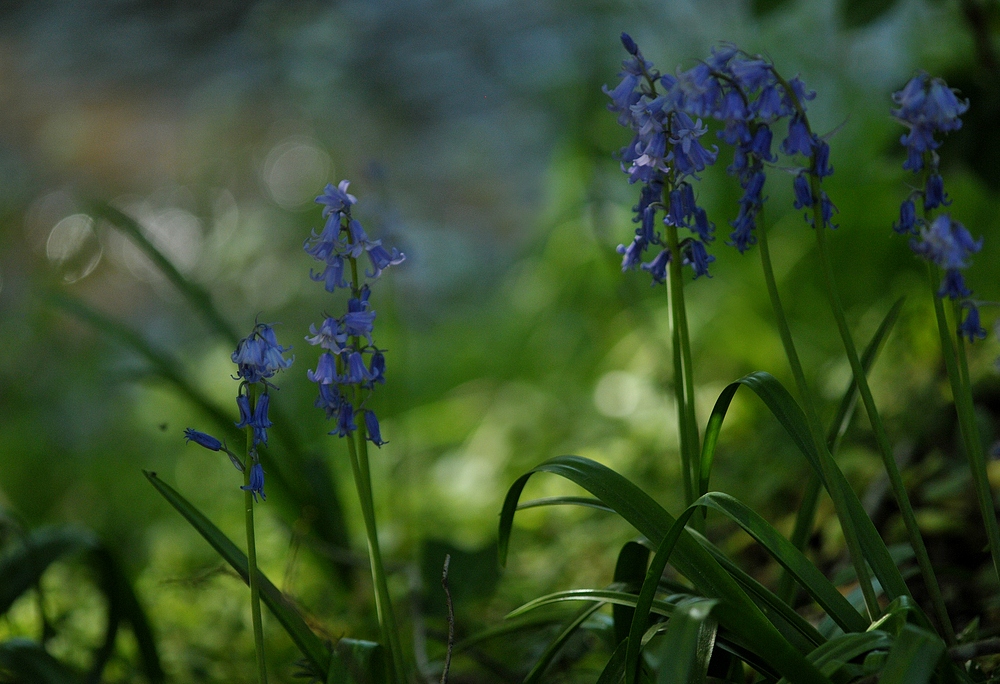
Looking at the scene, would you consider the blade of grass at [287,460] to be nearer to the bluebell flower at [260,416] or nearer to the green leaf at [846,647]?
the bluebell flower at [260,416]

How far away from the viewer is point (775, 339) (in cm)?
372

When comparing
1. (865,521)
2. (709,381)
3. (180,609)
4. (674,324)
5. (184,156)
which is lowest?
(180,609)

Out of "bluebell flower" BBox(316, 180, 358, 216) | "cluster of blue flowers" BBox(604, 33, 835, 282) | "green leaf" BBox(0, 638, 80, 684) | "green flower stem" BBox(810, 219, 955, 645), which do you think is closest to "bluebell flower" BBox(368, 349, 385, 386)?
"bluebell flower" BBox(316, 180, 358, 216)

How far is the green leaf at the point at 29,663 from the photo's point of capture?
A: 1.62 metres

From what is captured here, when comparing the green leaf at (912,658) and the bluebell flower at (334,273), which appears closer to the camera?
the green leaf at (912,658)

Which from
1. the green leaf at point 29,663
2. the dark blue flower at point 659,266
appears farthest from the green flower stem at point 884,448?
the green leaf at point 29,663

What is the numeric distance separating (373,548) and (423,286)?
25.0 feet

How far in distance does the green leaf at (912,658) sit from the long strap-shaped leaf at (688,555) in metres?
0.13

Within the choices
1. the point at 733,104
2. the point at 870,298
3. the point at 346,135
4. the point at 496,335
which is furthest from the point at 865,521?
the point at 346,135

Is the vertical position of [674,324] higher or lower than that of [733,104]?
lower

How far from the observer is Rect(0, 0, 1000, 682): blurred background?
258 centimetres

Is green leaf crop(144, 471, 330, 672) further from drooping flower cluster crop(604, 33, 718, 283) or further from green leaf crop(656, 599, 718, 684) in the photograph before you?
drooping flower cluster crop(604, 33, 718, 283)

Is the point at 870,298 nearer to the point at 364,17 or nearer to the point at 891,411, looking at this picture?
the point at 891,411

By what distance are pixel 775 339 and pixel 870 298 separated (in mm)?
515
